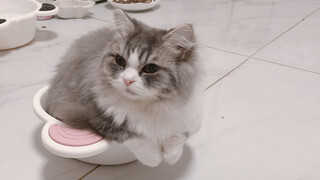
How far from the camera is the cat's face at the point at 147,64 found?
75 cm

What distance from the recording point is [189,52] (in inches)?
32.1

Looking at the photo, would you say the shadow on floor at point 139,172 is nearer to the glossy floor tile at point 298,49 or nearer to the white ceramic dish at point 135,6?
the glossy floor tile at point 298,49

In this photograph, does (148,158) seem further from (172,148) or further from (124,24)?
(124,24)

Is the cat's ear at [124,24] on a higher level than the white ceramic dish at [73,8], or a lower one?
higher

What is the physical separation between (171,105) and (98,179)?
0.99 feet

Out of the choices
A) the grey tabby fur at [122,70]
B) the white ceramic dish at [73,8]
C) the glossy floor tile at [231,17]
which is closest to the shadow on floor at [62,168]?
the grey tabby fur at [122,70]

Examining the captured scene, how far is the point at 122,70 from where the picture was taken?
30.9 inches

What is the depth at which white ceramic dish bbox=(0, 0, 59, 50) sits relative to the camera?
153cm

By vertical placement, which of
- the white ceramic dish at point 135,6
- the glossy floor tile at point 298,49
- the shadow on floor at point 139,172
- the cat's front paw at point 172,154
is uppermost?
the cat's front paw at point 172,154

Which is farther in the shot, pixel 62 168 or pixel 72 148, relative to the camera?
pixel 62 168

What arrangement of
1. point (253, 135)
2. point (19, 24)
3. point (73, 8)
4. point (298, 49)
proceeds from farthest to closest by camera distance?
1. point (73, 8)
2. point (298, 49)
3. point (19, 24)
4. point (253, 135)

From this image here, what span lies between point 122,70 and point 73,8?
4.57 ft

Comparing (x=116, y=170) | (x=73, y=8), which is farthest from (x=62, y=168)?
(x=73, y=8)

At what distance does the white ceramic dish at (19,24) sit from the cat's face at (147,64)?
92 centimetres
